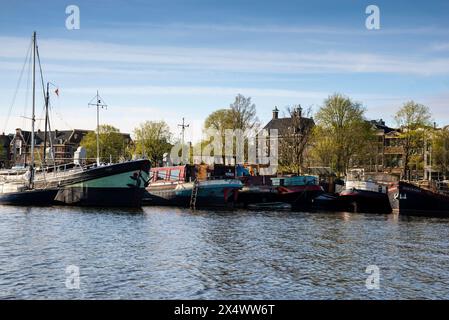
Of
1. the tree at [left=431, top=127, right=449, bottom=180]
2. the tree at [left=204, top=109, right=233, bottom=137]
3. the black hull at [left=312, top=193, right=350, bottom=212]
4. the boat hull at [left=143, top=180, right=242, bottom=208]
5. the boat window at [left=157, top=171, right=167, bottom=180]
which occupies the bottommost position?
the black hull at [left=312, top=193, right=350, bottom=212]

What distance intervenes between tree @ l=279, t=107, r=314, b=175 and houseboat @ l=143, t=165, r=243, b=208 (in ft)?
70.0

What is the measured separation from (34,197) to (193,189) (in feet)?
55.2

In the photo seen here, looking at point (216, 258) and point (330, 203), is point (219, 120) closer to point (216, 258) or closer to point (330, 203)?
point (330, 203)

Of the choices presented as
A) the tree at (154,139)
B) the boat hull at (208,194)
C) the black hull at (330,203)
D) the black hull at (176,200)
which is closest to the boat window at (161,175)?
the black hull at (176,200)

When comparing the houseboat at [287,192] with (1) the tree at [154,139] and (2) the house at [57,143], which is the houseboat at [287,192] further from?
(2) the house at [57,143]

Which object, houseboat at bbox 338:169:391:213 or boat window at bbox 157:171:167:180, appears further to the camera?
boat window at bbox 157:171:167:180

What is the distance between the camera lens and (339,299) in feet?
66.6

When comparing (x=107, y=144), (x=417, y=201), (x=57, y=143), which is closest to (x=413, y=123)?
(x=417, y=201)

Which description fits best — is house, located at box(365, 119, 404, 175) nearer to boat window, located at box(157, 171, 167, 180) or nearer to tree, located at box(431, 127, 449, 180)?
tree, located at box(431, 127, 449, 180)

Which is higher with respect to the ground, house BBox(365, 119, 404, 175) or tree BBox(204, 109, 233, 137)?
tree BBox(204, 109, 233, 137)

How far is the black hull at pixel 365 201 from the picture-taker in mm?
66500

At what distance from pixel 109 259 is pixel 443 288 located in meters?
14.2

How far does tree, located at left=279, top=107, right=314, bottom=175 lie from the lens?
Result: 91.9 m

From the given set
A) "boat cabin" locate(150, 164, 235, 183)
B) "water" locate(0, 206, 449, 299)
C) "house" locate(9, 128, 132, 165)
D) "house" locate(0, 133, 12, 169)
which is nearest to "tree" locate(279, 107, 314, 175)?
"boat cabin" locate(150, 164, 235, 183)
